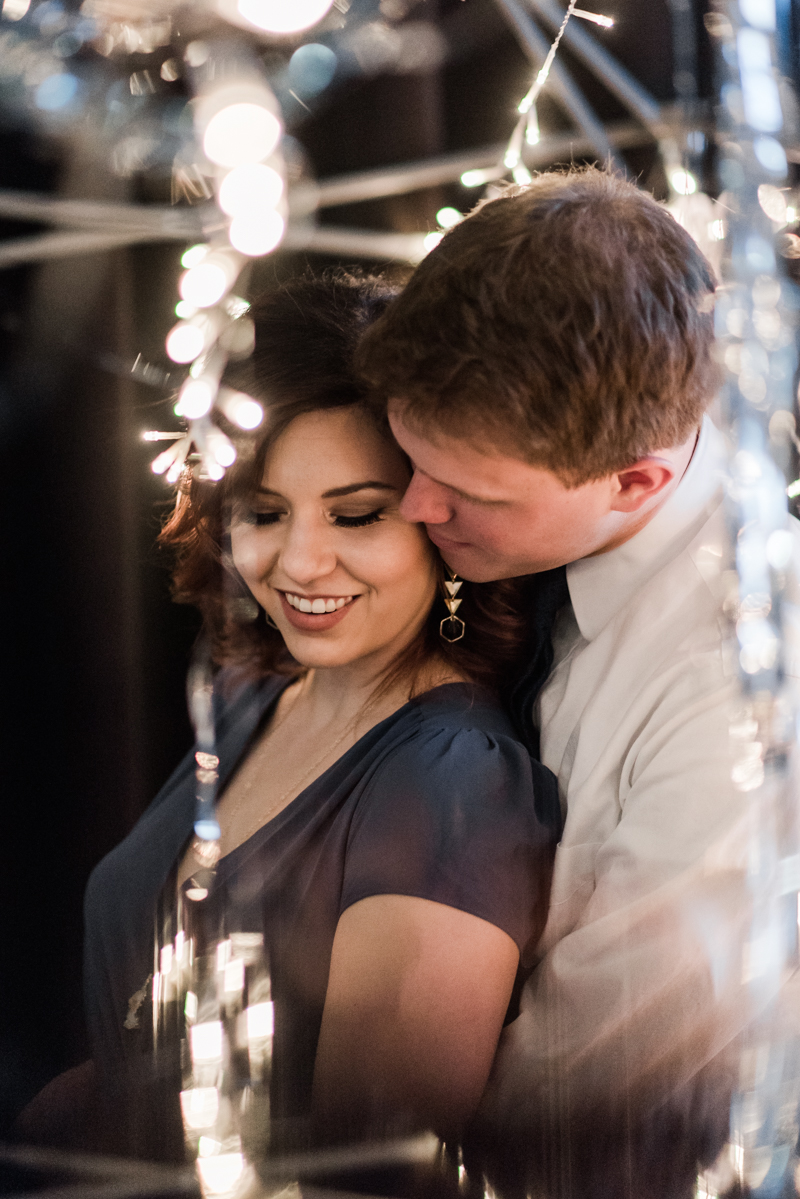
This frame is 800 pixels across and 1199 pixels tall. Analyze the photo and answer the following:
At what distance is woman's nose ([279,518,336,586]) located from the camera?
0.67 meters

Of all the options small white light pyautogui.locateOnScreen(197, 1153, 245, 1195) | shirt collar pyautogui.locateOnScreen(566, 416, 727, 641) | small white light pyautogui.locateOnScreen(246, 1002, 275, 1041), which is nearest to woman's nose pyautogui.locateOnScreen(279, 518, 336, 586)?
shirt collar pyautogui.locateOnScreen(566, 416, 727, 641)

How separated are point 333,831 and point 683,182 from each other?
602 mm

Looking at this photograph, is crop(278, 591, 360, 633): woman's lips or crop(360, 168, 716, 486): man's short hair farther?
crop(278, 591, 360, 633): woman's lips

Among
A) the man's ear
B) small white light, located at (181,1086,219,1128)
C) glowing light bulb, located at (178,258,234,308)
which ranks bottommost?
small white light, located at (181,1086,219,1128)

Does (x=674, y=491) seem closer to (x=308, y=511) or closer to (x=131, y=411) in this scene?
(x=308, y=511)

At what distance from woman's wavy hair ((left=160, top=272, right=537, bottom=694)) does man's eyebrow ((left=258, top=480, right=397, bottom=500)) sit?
1 cm

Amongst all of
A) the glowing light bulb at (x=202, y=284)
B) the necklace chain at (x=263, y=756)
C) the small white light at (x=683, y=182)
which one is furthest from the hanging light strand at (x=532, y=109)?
the necklace chain at (x=263, y=756)

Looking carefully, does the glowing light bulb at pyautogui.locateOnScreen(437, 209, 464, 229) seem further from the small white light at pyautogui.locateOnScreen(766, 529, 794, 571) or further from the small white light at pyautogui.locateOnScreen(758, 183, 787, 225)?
the small white light at pyautogui.locateOnScreen(766, 529, 794, 571)

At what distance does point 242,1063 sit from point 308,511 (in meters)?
0.42

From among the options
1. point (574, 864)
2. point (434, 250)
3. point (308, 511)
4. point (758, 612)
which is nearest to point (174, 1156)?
point (574, 864)

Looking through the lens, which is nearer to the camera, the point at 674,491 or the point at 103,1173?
the point at 103,1173

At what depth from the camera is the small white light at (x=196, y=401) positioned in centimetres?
65

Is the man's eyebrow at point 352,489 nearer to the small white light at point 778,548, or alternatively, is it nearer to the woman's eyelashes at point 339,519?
the woman's eyelashes at point 339,519

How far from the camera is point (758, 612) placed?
2.07 feet
